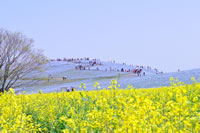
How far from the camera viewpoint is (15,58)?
3238 centimetres

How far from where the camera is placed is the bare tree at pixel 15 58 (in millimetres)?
31938

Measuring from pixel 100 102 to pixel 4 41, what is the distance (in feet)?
94.6

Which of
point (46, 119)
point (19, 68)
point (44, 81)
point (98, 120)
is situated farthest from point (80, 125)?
point (44, 81)

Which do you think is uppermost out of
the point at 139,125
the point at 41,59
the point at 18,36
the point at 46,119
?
the point at 18,36

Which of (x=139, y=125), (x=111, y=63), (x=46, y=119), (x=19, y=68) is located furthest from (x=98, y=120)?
(x=111, y=63)

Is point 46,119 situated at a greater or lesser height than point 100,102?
lesser

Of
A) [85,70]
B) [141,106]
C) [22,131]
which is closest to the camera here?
[141,106]

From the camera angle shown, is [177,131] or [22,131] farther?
[22,131]

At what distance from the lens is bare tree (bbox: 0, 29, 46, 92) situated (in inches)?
1257

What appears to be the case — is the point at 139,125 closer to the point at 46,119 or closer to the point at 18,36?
the point at 46,119

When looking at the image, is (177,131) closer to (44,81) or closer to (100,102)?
(100,102)

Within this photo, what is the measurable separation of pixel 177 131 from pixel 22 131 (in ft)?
8.46

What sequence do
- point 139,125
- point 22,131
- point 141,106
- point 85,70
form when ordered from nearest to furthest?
1. point 139,125
2. point 141,106
3. point 22,131
4. point 85,70

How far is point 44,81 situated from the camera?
192ft
